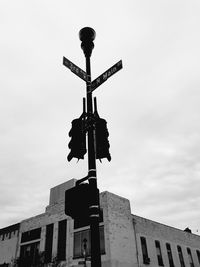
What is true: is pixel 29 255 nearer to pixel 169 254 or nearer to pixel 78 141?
pixel 169 254

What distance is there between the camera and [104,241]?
77.8 ft

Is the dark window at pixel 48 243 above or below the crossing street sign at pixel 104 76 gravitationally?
above

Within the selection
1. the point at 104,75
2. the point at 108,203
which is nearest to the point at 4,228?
the point at 108,203

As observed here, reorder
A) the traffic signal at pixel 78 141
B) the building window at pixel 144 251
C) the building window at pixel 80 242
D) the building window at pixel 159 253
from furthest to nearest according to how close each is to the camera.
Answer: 1. the building window at pixel 159 253
2. the building window at pixel 144 251
3. the building window at pixel 80 242
4. the traffic signal at pixel 78 141

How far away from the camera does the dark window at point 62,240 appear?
26.5 metres

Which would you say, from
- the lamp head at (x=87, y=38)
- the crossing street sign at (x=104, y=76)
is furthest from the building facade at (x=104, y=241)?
the lamp head at (x=87, y=38)

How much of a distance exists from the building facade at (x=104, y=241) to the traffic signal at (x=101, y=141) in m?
18.0

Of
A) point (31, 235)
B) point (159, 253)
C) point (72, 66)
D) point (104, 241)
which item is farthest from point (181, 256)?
point (72, 66)

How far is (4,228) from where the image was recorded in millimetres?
35594

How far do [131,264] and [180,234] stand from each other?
40.1 feet

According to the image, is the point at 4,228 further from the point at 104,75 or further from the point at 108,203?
the point at 104,75

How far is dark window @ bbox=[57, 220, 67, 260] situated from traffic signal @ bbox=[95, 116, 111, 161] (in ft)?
80.2

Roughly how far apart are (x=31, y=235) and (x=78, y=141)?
29658 millimetres

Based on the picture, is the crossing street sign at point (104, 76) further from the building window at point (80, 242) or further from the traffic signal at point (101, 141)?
the building window at point (80, 242)
